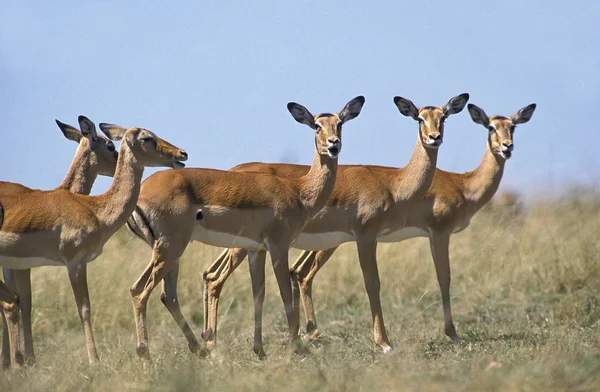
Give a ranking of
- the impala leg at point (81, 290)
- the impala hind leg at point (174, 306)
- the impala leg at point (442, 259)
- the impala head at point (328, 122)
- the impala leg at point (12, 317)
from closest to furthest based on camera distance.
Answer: the impala leg at point (81, 290), the impala leg at point (12, 317), the impala hind leg at point (174, 306), the impala head at point (328, 122), the impala leg at point (442, 259)

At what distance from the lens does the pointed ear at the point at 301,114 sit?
34.6 feet

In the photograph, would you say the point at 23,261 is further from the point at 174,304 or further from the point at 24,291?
the point at 174,304

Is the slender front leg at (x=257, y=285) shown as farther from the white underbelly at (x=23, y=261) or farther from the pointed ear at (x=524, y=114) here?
the pointed ear at (x=524, y=114)

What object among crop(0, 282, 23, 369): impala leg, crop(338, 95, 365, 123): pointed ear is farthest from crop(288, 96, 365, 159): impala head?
crop(0, 282, 23, 369): impala leg

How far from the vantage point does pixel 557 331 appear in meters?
10.8

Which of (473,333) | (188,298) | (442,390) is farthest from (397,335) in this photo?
(442,390)

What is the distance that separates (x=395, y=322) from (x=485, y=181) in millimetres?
1918

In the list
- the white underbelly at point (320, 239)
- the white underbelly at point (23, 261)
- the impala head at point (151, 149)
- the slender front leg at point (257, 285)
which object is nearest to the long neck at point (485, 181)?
the white underbelly at point (320, 239)

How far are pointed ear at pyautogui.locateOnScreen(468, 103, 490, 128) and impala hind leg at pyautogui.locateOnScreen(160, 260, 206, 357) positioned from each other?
4194 mm

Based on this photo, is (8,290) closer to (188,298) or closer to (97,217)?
(97,217)

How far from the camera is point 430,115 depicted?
10.9 m

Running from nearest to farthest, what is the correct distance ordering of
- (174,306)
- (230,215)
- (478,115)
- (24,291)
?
(230,215), (174,306), (24,291), (478,115)

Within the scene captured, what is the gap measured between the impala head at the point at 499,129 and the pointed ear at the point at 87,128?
4416 mm

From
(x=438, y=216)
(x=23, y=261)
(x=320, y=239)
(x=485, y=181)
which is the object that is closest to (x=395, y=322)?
(x=438, y=216)
